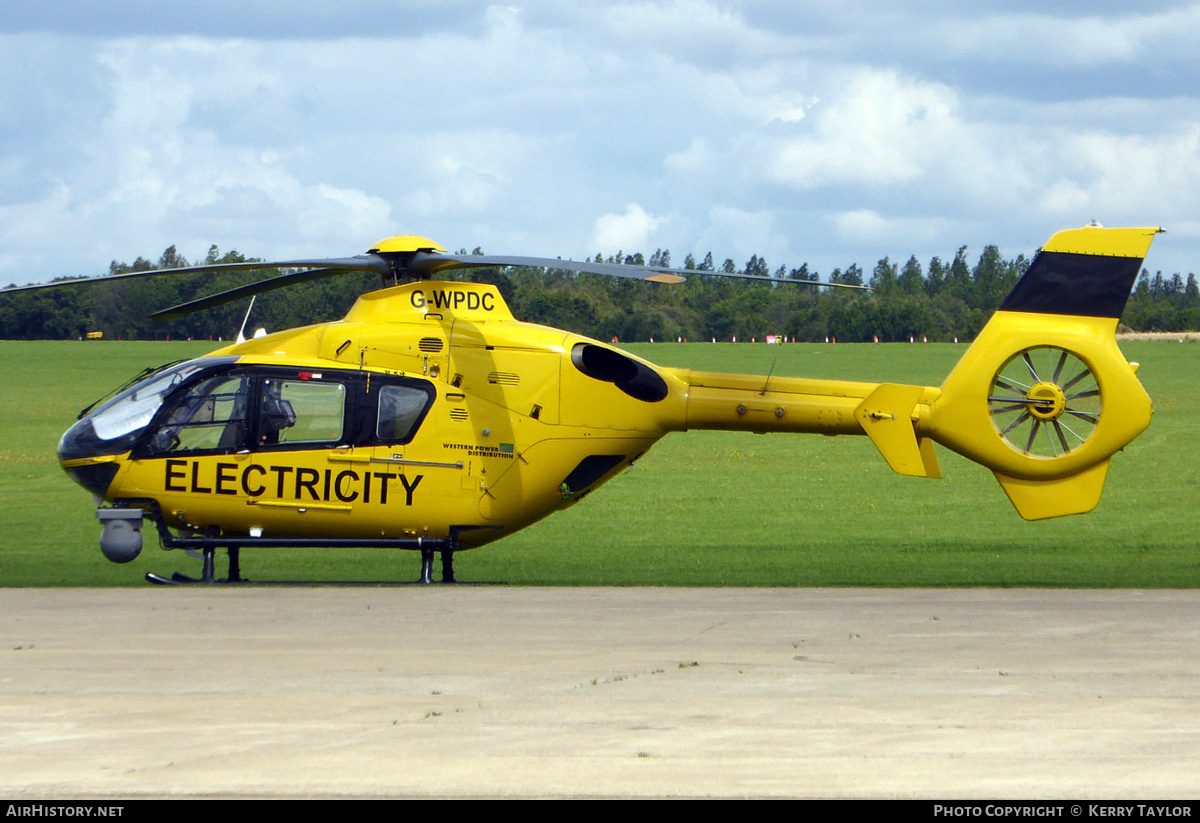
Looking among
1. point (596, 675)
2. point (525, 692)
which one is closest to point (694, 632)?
point (596, 675)

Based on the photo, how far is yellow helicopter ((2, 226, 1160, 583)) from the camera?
14.7m

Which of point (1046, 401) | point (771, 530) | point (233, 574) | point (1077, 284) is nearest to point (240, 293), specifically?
point (233, 574)

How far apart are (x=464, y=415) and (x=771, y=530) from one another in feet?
25.9

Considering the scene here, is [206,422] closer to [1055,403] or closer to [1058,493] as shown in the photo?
[1055,403]

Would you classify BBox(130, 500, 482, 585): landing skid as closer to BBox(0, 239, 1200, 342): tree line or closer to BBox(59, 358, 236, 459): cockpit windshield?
BBox(59, 358, 236, 459): cockpit windshield

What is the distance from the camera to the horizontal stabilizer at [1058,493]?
1480 centimetres

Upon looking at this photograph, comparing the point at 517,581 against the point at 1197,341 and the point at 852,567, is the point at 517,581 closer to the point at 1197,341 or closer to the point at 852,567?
the point at 852,567

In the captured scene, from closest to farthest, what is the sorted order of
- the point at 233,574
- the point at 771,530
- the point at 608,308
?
the point at 233,574, the point at 771,530, the point at 608,308

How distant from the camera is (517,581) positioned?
1587cm

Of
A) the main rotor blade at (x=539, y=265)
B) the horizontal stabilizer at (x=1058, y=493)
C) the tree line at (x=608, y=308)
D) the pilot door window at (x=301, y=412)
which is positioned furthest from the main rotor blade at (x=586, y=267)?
the tree line at (x=608, y=308)

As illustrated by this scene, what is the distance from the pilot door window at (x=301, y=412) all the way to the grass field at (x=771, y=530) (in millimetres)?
2386

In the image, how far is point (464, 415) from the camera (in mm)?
14969

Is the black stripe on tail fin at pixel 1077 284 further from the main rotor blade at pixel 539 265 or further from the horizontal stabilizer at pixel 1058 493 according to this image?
the main rotor blade at pixel 539 265
